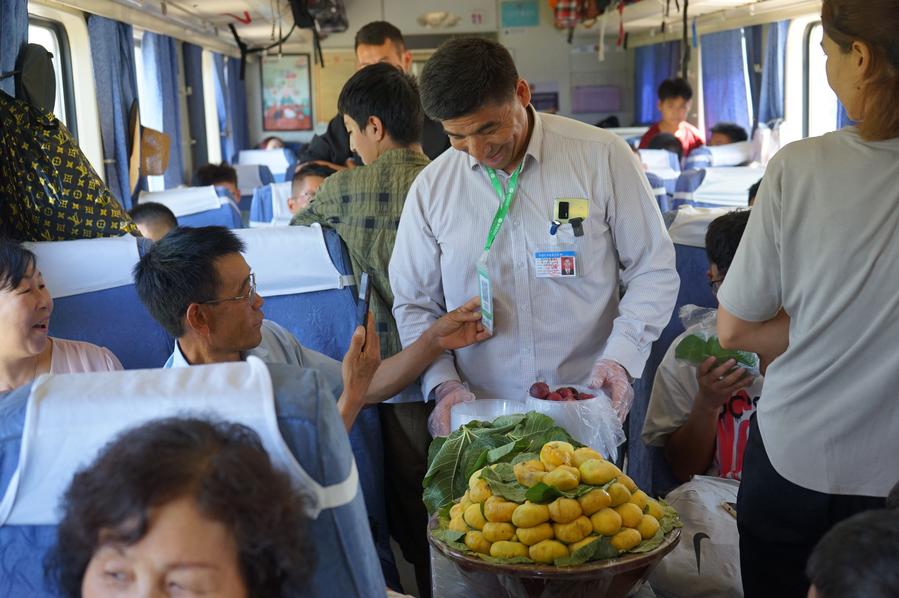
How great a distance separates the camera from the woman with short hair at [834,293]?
171 cm

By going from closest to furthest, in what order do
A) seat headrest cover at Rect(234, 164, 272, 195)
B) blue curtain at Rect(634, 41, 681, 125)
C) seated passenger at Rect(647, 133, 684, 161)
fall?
1. seated passenger at Rect(647, 133, 684, 161)
2. seat headrest cover at Rect(234, 164, 272, 195)
3. blue curtain at Rect(634, 41, 681, 125)

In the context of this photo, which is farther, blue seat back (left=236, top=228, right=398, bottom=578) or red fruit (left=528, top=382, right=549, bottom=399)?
blue seat back (left=236, top=228, right=398, bottom=578)

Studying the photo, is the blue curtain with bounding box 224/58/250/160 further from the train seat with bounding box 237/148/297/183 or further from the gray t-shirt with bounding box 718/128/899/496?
the gray t-shirt with bounding box 718/128/899/496

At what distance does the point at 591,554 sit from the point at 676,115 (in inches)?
314

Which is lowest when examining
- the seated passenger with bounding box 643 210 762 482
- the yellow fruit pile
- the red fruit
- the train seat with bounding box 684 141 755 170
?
the seated passenger with bounding box 643 210 762 482

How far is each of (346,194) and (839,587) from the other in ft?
7.45

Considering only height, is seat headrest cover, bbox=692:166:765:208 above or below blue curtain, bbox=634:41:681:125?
below

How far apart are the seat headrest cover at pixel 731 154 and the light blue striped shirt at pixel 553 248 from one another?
6377mm

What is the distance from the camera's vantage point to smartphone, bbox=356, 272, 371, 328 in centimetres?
244

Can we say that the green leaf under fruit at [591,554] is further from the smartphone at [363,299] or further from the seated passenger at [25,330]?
the seated passenger at [25,330]

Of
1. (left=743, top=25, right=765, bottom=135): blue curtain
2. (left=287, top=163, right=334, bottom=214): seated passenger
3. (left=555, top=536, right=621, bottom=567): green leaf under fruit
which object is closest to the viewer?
(left=555, top=536, right=621, bottom=567): green leaf under fruit

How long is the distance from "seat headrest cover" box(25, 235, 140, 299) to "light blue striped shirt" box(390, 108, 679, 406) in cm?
99

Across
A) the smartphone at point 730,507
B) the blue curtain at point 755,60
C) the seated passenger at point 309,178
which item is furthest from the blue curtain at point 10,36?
the blue curtain at point 755,60

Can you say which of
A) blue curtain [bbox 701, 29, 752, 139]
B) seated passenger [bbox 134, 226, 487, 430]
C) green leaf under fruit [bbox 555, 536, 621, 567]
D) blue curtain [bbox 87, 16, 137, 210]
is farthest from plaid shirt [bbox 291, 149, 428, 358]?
blue curtain [bbox 701, 29, 752, 139]
